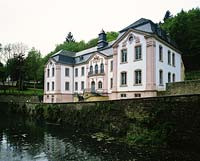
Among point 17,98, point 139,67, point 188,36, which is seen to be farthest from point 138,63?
point 17,98

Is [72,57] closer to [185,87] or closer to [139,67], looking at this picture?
[139,67]

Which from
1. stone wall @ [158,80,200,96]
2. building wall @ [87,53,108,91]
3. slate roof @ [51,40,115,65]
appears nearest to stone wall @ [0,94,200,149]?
stone wall @ [158,80,200,96]

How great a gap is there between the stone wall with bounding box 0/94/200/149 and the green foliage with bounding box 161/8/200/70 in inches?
1084

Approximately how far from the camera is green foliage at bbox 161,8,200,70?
4000cm

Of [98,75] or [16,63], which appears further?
[16,63]

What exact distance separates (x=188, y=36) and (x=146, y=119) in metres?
31.9

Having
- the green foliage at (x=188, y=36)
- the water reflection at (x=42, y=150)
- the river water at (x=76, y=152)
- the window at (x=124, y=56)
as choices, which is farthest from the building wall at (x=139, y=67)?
the green foliage at (x=188, y=36)

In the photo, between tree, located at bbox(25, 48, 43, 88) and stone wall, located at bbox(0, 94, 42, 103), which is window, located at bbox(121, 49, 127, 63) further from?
tree, located at bbox(25, 48, 43, 88)

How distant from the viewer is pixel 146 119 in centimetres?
1422

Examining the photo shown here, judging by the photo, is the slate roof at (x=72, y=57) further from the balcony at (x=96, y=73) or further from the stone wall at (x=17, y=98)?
the stone wall at (x=17, y=98)

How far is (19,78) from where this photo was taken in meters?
50.0

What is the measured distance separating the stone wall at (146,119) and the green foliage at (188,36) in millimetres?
27545

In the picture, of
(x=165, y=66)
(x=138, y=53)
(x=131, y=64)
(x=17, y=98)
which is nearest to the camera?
(x=138, y=53)

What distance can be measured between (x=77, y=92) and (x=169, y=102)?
27.5 metres
